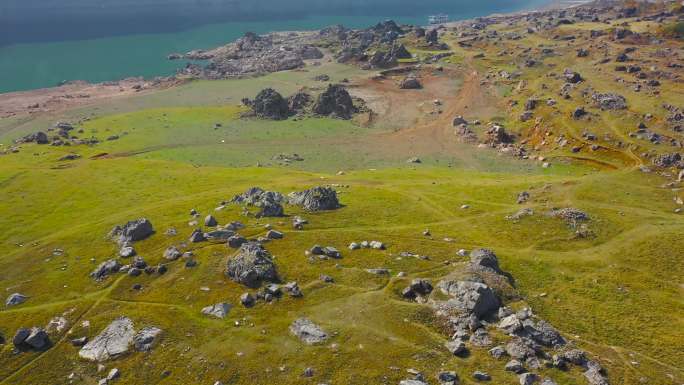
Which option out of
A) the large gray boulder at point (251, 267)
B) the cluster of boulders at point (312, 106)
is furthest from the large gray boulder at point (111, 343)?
the cluster of boulders at point (312, 106)

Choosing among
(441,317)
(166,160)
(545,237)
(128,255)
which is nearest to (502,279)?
(441,317)

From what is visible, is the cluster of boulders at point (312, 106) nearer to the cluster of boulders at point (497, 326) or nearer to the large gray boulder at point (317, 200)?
the large gray boulder at point (317, 200)

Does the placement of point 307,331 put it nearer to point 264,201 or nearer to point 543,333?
point 543,333

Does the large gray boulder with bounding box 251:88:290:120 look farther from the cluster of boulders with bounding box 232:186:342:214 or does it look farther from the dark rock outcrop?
the cluster of boulders with bounding box 232:186:342:214

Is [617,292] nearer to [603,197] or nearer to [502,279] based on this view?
[502,279]

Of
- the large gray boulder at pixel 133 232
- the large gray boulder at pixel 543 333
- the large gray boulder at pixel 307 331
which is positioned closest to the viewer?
the large gray boulder at pixel 543 333

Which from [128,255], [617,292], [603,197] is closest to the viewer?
[617,292]
